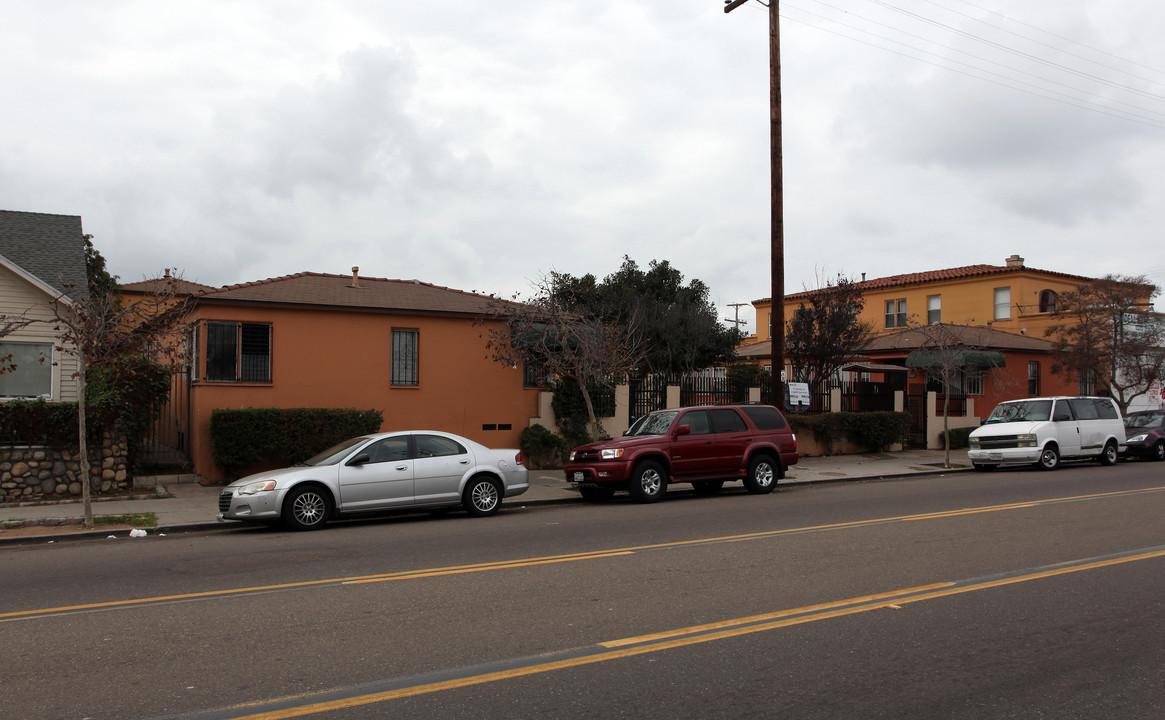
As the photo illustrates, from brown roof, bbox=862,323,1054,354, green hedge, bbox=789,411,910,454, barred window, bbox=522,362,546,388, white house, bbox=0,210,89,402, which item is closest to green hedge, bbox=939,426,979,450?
green hedge, bbox=789,411,910,454

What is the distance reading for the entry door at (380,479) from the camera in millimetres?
12984

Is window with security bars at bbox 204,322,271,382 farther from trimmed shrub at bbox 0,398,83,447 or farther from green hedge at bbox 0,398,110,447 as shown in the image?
trimmed shrub at bbox 0,398,83,447

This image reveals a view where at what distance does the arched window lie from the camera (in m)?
40.0

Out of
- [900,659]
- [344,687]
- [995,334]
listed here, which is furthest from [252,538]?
[995,334]

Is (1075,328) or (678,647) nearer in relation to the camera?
(678,647)

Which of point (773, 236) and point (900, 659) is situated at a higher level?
point (773, 236)

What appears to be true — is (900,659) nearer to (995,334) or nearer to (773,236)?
Answer: (773,236)

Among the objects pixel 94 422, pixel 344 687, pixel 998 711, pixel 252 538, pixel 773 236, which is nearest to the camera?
pixel 998 711

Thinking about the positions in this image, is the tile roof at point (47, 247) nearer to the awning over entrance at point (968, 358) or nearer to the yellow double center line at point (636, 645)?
the yellow double center line at point (636, 645)

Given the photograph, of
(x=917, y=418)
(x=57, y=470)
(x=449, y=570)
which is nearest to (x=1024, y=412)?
(x=917, y=418)

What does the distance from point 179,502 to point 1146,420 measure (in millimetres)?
26021

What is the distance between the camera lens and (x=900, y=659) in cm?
578

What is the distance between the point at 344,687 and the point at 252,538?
7.30m

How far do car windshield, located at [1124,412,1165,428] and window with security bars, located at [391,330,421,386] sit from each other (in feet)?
68.8
